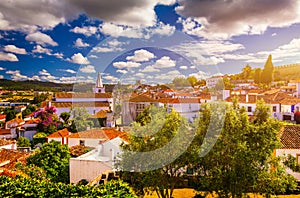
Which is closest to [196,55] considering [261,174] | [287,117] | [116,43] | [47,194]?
[116,43]

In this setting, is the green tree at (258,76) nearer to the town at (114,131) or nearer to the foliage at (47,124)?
the town at (114,131)

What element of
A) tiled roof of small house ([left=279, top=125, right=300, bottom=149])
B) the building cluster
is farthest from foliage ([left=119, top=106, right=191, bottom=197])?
Result: tiled roof of small house ([left=279, top=125, right=300, bottom=149])

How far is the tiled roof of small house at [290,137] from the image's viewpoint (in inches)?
504

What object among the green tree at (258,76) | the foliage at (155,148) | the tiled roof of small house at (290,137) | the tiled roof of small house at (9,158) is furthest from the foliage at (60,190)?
the green tree at (258,76)

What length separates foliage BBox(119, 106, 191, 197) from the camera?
8570mm

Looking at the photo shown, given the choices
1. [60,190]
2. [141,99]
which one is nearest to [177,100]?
[141,99]

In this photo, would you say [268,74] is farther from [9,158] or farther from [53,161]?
[9,158]

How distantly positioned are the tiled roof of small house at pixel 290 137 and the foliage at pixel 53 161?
1044cm

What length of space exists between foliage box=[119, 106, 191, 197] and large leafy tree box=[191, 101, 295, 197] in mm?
586

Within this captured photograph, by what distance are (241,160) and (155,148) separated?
2609 mm

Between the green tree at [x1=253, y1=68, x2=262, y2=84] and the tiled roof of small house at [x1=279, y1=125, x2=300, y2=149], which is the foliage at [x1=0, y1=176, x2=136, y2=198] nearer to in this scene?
the tiled roof of small house at [x1=279, y1=125, x2=300, y2=149]

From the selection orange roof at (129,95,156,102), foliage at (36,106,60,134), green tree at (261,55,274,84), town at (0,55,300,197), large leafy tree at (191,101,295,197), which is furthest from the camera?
green tree at (261,55,274,84)

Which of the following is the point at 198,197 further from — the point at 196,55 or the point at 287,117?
the point at 287,117

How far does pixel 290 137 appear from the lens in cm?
1345
